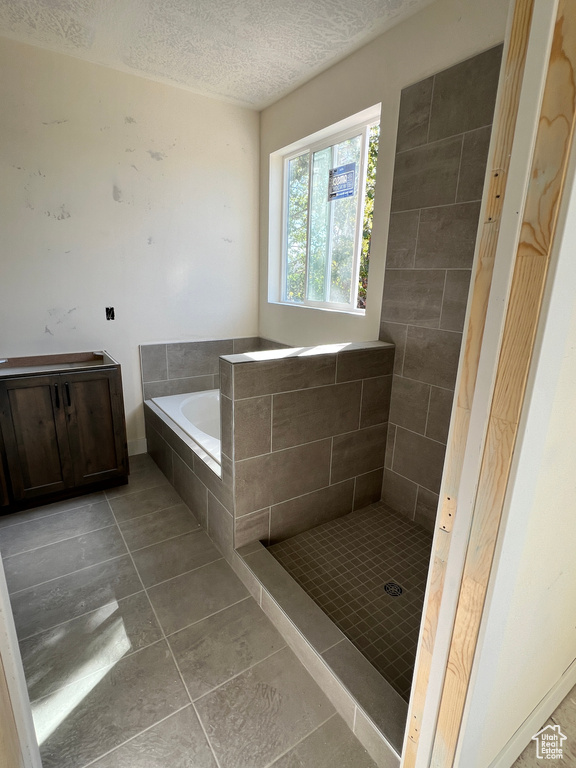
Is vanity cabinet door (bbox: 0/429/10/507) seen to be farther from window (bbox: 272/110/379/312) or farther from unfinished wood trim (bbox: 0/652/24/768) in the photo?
window (bbox: 272/110/379/312)

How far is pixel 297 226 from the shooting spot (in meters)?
3.04

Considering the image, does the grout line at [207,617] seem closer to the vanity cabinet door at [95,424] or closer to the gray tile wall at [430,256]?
the gray tile wall at [430,256]

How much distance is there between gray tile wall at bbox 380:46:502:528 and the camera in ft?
5.72

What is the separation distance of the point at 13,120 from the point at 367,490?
9.96 feet

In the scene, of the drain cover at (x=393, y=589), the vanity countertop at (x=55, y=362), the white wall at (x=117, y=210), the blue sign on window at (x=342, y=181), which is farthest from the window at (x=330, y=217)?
the drain cover at (x=393, y=589)

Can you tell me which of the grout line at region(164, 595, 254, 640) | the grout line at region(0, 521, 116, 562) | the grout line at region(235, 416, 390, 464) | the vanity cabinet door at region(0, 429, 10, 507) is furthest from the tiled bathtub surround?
the vanity cabinet door at region(0, 429, 10, 507)

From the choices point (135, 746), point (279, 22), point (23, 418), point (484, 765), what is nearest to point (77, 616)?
point (135, 746)

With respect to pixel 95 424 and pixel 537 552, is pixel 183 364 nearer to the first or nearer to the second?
pixel 95 424

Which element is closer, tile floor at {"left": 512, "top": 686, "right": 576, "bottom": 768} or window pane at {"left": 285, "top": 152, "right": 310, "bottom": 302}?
tile floor at {"left": 512, "top": 686, "right": 576, "bottom": 768}

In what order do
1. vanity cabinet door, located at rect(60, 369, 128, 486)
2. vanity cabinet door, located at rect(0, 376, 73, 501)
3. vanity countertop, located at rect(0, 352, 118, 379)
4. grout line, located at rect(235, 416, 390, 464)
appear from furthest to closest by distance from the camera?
vanity countertop, located at rect(0, 352, 118, 379) < vanity cabinet door, located at rect(60, 369, 128, 486) < vanity cabinet door, located at rect(0, 376, 73, 501) < grout line, located at rect(235, 416, 390, 464)

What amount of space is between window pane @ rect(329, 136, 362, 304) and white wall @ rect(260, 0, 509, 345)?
0.59ft

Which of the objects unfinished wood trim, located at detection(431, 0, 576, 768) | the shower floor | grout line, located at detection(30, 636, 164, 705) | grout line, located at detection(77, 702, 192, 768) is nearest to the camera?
unfinished wood trim, located at detection(431, 0, 576, 768)

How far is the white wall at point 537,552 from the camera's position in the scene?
2.21ft

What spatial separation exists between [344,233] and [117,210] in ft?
5.15
